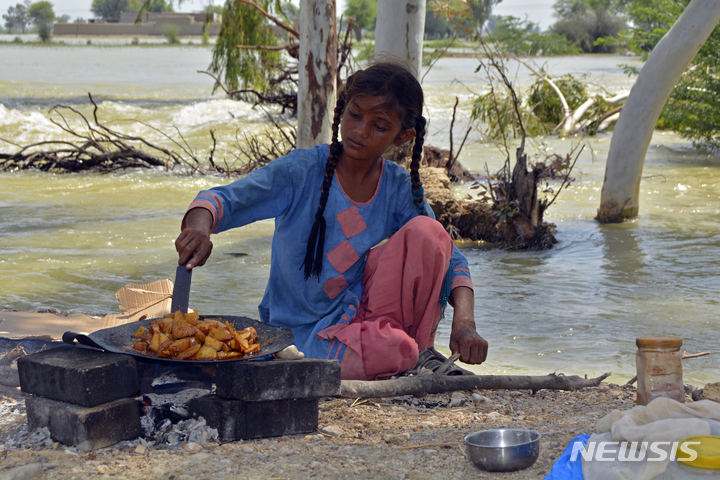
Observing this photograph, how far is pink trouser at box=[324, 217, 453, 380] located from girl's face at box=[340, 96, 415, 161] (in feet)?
1.05

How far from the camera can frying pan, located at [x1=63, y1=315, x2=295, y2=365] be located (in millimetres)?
1959

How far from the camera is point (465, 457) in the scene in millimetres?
1939

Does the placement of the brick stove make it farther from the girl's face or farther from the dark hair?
the girl's face

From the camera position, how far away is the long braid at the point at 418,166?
2.70 metres

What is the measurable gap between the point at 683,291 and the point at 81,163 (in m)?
8.01

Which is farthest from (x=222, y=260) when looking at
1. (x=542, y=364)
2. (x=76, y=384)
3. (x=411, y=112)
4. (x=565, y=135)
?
(x=565, y=135)

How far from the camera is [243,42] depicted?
40.9ft

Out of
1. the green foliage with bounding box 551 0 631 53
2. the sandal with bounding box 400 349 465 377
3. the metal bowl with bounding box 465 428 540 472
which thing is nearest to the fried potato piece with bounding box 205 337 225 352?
the metal bowl with bounding box 465 428 540 472

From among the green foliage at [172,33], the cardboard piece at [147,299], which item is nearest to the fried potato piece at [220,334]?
the cardboard piece at [147,299]

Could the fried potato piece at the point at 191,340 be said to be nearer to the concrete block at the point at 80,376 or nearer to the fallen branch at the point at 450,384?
the concrete block at the point at 80,376

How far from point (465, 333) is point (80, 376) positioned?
1.27m

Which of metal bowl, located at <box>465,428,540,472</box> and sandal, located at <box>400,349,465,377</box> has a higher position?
metal bowl, located at <box>465,428,540,472</box>

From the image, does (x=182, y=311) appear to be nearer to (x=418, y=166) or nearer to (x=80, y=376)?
(x=80, y=376)

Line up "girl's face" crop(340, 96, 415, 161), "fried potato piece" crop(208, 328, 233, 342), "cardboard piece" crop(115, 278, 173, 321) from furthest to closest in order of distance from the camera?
"cardboard piece" crop(115, 278, 173, 321), "girl's face" crop(340, 96, 415, 161), "fried potato piece" crop(208, 328, 233, 342)
